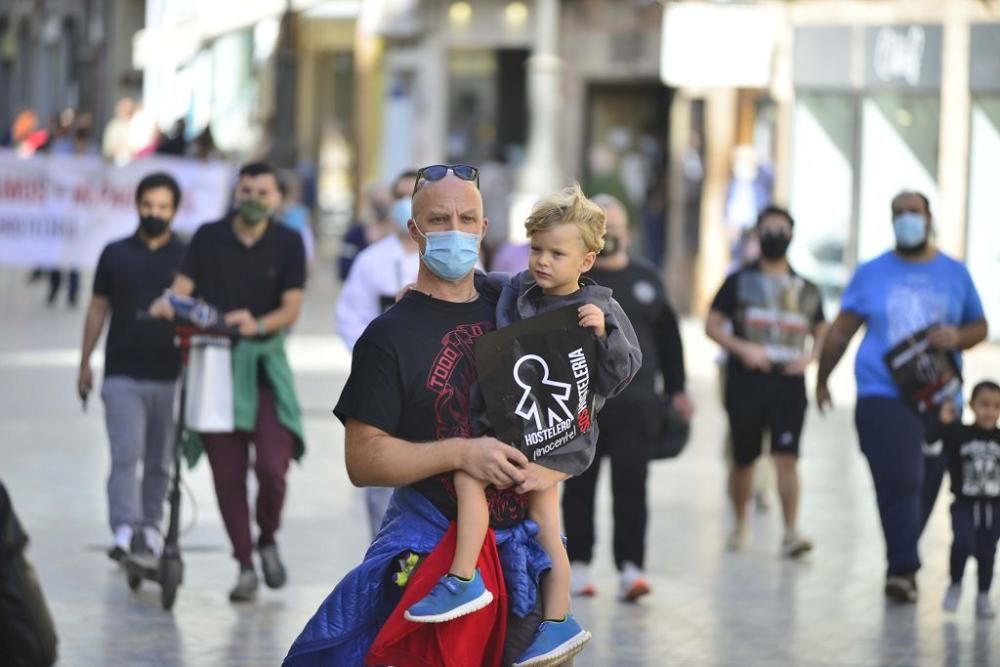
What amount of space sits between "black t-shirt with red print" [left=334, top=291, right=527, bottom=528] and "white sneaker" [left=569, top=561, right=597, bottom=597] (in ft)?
16.5

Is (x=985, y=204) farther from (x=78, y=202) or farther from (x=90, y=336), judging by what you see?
(x=90, y=336)

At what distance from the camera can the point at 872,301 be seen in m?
11.2

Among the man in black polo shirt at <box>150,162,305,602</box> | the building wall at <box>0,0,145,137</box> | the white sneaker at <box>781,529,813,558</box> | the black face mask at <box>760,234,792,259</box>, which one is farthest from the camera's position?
the building wall at <box>0,0,145,137</box>

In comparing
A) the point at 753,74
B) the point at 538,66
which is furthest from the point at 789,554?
the point at 538,66

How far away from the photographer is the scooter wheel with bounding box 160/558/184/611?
10203 millimetres

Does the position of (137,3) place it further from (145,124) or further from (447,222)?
(447,222)

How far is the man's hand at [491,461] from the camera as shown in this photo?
230 inches

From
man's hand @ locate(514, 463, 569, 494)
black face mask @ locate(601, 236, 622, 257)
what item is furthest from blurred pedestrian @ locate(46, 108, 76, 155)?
man's hand @ locate(514, 463, 569, 494)

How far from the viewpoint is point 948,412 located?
36.3ft

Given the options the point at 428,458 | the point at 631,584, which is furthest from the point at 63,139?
the point at 428,458

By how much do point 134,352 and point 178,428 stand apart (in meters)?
0.72

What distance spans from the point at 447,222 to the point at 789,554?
6780 millimetres

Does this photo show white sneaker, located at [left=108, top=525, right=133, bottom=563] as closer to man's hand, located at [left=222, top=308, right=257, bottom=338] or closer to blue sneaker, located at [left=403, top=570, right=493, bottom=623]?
man's hand, located at [left=222, top=308, right=257, bottom=338]

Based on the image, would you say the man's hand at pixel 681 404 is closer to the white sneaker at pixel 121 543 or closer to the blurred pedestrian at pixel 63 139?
the white sneaker at pixel 121 543
